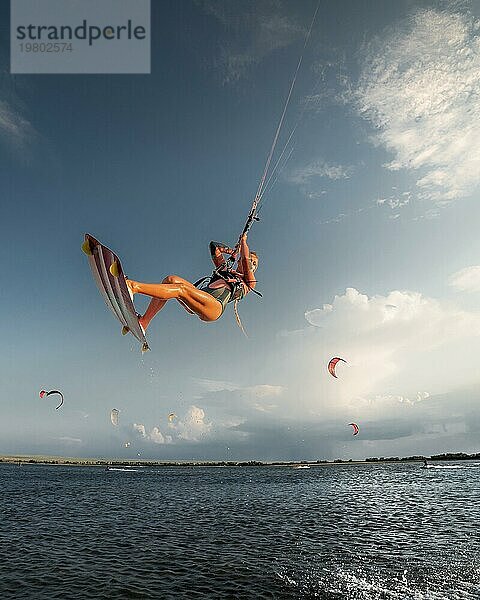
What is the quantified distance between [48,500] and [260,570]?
36974mm

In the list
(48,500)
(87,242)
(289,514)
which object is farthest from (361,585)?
(48,500)

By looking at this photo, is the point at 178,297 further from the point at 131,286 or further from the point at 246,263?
the point at 246,263

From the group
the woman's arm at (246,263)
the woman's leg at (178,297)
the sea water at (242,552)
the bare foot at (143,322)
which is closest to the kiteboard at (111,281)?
the woman's leg at (178,297)

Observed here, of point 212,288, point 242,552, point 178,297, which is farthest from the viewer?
Answer: point 242,552

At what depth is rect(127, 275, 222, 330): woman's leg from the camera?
8309mm

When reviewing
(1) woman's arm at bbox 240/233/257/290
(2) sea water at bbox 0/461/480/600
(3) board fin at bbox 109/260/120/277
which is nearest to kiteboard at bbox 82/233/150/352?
(3) board fin at bbox 109/260/120/277

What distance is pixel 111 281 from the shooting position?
8.10 meters

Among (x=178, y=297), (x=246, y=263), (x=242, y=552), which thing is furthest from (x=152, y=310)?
(x=242, y=552)

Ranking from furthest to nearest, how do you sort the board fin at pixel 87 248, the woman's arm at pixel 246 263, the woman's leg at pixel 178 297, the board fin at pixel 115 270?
the woman's arm at pixel 246 263, the woman's leg at pixel 178 297, the board fin at pixel 87 248, the board fin at pixel 115 270

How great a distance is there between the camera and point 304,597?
48.2 feet

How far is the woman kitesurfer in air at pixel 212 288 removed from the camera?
8.52 meters

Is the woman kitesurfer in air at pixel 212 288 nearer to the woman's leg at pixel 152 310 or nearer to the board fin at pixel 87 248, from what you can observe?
the woman's leg at pixel 152 310

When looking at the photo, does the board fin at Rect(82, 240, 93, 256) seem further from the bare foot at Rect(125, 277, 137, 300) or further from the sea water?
the sea water

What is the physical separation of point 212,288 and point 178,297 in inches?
63.1
